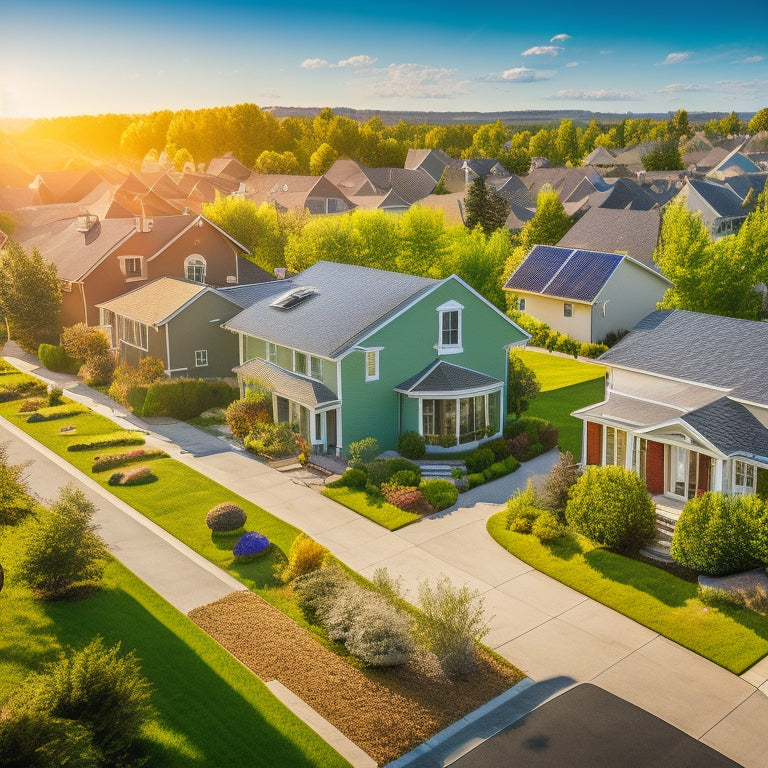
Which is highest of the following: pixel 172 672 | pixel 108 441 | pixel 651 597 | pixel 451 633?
pixel 451 633

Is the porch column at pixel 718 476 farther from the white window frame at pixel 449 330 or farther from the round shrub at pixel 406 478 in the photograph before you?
the white window frame at pixel 449 330

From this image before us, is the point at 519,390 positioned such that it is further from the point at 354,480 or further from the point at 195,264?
the point at 195,264

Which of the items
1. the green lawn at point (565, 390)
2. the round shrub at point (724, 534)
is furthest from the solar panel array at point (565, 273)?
the round shrub at point (724, 534)

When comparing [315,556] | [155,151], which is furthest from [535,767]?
[155,151]

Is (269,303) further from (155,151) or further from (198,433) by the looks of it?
(155,151)

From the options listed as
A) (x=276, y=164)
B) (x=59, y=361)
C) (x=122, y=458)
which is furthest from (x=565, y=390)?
(x=276, y=164)

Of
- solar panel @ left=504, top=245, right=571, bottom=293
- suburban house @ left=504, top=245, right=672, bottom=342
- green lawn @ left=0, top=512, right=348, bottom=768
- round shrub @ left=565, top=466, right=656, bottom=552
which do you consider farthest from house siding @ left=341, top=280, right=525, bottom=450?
solar panel @ left=504, top=245, right=571, bottom=293

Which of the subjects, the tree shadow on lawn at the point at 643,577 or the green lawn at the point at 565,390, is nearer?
the tree shadow on lawn at the point at 643,577
